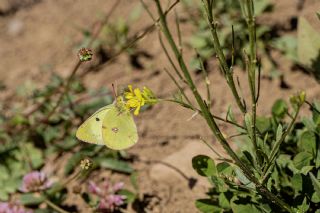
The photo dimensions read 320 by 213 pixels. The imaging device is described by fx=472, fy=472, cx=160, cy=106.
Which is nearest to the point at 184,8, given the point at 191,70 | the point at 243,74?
the point at 191,70

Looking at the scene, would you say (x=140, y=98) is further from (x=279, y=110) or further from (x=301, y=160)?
(x=279, y=110)

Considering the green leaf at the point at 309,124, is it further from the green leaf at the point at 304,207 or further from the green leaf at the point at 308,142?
the green leaf at the point at 304,207

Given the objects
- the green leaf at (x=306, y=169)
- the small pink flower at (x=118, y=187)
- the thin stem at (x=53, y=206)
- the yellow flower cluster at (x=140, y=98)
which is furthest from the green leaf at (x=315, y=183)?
the thin stem at (x=53, y=206)

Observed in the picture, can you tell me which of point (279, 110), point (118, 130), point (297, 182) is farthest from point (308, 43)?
point (118, 130)

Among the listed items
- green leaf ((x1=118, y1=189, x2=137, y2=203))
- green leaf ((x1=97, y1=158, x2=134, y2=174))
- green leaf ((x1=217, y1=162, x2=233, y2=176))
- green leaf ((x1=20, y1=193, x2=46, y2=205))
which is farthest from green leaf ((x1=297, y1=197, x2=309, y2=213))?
green leaf ((x1=20, y1=193, x2=46, y2=205))

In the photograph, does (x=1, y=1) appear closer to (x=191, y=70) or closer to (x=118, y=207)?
(x=191, y=70)
